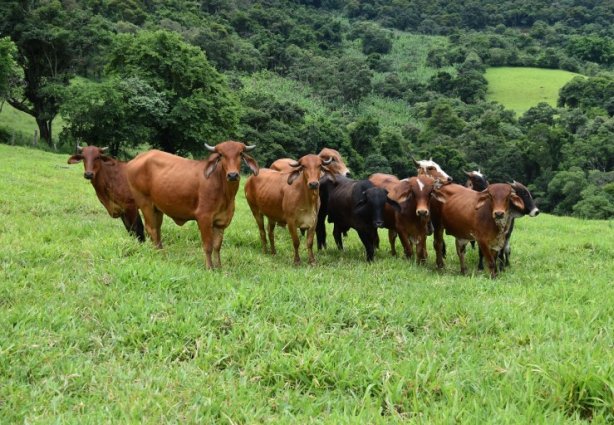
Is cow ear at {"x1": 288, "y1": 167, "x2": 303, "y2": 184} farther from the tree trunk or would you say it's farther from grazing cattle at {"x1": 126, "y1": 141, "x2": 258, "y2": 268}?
the tree trunk

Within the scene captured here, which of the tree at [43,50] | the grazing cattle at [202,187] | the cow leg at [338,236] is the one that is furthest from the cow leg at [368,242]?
the tree at [43,50]

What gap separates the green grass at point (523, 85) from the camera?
280 ft

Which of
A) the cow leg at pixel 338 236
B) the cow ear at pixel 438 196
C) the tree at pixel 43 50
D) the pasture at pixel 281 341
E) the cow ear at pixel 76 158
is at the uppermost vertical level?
the tree at pixel 43 50

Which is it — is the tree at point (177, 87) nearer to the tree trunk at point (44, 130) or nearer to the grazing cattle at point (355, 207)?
the tree trunk at point (44, 130)

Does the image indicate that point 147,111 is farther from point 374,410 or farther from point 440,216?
point 374,410

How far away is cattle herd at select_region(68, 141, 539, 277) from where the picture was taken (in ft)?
23.9

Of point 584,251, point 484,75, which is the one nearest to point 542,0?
point 484,75

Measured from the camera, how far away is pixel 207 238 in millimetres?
7148

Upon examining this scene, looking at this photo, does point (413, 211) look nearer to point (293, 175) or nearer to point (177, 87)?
point (293, 175)

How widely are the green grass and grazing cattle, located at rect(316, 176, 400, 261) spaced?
77245 mm

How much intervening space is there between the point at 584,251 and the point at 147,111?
83.9ft

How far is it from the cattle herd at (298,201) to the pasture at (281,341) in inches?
30.0

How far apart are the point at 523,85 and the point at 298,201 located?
309 ft

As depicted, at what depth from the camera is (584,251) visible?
11.3m
